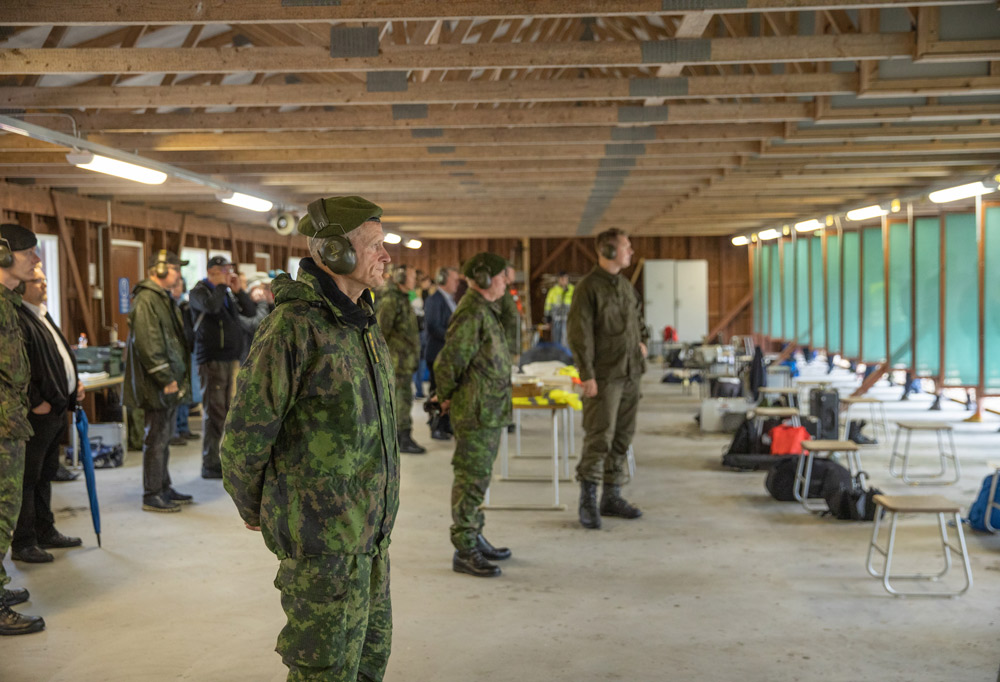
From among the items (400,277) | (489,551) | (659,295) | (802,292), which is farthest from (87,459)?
(659,295)

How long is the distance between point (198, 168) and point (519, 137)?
3533 mm

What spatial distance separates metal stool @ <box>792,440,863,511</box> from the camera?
6949 millimetres

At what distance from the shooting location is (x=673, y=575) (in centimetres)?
555

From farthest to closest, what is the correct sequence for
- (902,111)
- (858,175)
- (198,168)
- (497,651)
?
1. (858,175)
2. (198,168)
3. (902,111)
4. (497,651)

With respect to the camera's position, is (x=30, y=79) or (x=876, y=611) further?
(x=30, y=79)

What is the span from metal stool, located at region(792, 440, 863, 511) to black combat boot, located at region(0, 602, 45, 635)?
17.1 feet

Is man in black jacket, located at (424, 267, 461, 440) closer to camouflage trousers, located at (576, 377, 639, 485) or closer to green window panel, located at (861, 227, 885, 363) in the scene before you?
camouflage trousers, located at (576, 377, 639, 485)

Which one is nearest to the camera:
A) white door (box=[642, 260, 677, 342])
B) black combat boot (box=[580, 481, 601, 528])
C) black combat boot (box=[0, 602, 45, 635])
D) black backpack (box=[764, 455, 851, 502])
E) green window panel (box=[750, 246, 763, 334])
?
black combat boot (box=[0, 602, 45, 635])

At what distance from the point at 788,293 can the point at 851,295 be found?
466 cm

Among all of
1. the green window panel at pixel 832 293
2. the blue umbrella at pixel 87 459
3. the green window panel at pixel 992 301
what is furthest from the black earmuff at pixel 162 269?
the green window panel at pixel 832 293

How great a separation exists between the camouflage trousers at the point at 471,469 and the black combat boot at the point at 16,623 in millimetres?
2179

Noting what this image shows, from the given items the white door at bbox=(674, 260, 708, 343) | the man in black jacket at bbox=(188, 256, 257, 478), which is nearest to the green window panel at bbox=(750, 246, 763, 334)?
the white door at bbox=(674, 260, 708, 343)

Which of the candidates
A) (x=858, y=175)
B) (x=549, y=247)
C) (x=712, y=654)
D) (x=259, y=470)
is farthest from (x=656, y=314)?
(x=259, y=470)

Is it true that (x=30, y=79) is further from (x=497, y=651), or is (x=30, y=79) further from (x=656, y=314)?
(x=656, y=314)
